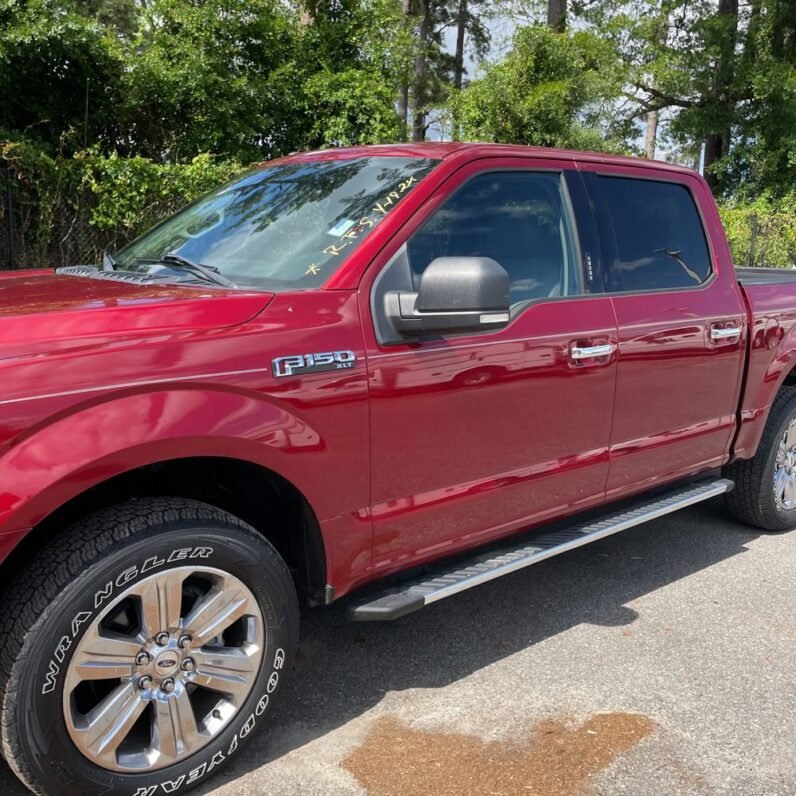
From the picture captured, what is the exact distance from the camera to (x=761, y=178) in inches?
942

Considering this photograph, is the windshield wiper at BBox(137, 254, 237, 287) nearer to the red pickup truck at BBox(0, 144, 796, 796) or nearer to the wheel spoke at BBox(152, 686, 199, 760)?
the red pickup truck at BBox(0, 144, 796, 796)

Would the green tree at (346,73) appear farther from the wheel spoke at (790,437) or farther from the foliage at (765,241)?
the wheel spoke at (790,437)

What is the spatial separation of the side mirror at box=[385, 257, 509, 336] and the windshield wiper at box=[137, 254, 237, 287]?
1.95 ft

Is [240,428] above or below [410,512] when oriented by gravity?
above

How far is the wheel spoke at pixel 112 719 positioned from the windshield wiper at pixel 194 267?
4.38 feet

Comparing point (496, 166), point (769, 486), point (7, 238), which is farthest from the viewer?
point (7, 238)

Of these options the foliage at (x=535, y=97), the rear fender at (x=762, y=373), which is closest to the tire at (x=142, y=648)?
the rear fender at (x=762, y=373)

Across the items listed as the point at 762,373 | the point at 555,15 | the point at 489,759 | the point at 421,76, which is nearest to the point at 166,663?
the point at 489,759

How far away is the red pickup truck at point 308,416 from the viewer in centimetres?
218

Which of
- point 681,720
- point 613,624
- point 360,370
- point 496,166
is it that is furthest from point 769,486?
point 360,370

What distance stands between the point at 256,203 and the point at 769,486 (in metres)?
3.27

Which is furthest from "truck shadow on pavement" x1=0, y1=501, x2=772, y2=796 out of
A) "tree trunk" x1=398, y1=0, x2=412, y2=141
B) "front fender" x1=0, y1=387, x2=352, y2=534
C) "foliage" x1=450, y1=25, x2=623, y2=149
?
"foliage" x1=450, y1=25, x2=623, y2=149

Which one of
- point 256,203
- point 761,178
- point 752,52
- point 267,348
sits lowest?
point 267,348

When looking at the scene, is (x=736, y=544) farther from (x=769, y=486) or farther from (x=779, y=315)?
(x=779, y=315)
